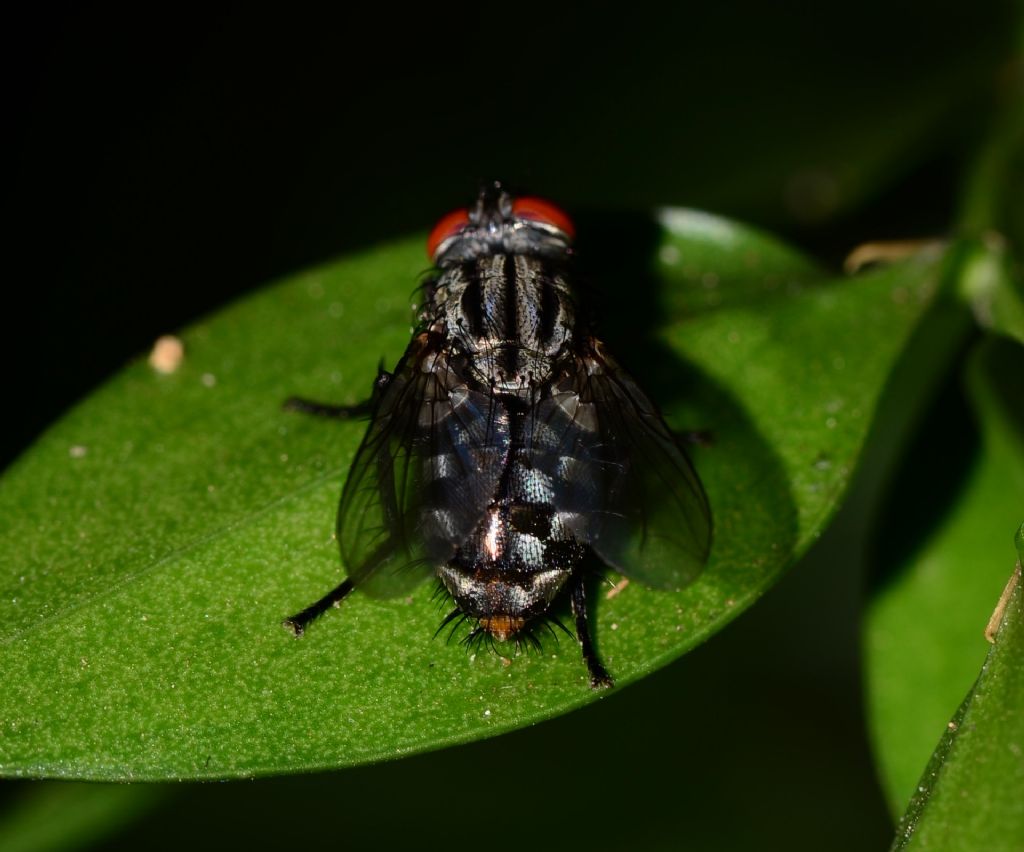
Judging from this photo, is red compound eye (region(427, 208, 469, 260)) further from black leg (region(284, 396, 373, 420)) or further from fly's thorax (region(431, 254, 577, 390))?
black leg (region(284, 396, 373, 420))

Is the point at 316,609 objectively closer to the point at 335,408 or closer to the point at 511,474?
the point at 511,474

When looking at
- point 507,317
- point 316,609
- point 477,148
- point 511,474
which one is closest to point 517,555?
point 511,474

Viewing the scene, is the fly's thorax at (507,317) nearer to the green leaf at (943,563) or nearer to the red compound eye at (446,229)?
the red compound eye at (446,229)

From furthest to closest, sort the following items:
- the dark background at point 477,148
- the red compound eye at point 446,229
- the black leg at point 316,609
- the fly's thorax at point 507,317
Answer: the dark background at point 477,148 < the red compound eye at point 446,229 < the fly's thorax at point 507,317 < the black leg at point 316,609

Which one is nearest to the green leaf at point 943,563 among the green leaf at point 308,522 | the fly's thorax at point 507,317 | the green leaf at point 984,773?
the green leaf at point 308,522

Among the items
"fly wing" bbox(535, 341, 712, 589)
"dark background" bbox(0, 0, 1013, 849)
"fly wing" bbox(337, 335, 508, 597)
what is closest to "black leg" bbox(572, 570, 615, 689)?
"fly wing" bbox(535, 341, 712, 589)

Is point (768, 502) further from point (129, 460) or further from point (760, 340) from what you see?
point (129, 460)
